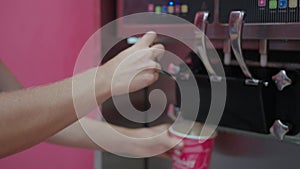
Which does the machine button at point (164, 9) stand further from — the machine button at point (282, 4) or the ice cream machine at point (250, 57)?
the machine button at point (282, 4)

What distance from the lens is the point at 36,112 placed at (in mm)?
590

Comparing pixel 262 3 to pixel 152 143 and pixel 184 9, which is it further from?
pixel 152 143

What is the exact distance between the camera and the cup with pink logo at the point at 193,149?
80 centimetres

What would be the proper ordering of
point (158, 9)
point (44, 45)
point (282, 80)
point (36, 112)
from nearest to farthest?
point (36, 112)
point (282, 80)
point (158, 9)
point (44, 45)

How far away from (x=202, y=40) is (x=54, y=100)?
30 centimetres

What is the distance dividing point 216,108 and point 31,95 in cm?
38

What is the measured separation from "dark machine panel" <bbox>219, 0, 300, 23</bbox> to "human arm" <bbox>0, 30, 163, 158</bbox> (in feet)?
0.55

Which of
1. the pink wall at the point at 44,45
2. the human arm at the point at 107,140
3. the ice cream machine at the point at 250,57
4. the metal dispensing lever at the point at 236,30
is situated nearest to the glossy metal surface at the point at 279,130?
the ice cream machine at the point at 250,57

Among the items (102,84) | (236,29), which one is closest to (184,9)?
(236,29)

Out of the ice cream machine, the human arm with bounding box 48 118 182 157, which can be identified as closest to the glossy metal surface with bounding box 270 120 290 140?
the ice cream machine

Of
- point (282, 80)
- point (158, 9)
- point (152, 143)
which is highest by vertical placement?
point (158, 9)

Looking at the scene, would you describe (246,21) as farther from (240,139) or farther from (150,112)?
(150,112)

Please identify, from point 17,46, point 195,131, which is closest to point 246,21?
point 195,131

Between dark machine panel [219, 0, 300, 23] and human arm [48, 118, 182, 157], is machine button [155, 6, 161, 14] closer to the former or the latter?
dark machine panel [219, 0, 300, 23]
